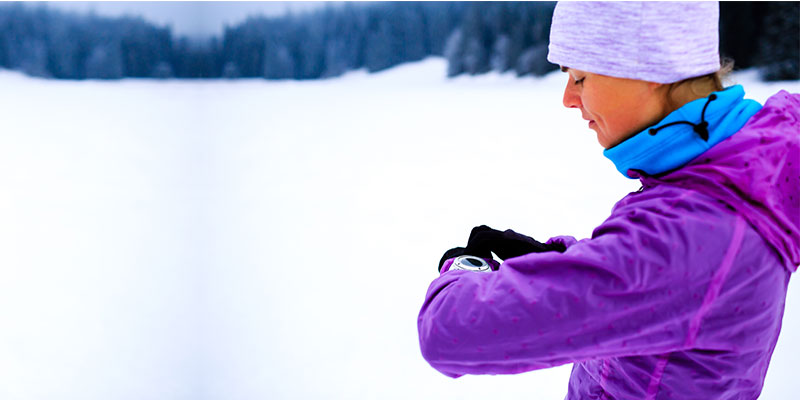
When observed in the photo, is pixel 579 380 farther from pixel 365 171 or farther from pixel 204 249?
pixel 365 171

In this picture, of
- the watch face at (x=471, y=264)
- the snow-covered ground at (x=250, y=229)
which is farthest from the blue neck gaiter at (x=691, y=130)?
the snow-covered ground at (x=250, y=229)

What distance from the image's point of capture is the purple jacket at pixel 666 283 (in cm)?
41

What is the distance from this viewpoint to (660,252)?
41 centimetres

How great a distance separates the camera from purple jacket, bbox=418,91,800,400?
41 cm

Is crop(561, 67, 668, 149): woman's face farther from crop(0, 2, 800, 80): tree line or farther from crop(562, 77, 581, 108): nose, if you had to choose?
crop(0, 2, 800, 80): tree line

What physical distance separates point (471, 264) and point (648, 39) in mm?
228

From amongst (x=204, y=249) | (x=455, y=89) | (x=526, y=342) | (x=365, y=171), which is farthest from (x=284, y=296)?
(x=455, y=89)

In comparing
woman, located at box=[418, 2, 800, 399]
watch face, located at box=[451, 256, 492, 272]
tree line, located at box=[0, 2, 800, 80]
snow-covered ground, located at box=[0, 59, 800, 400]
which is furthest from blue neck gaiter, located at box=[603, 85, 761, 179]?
tree line, located at box=[0, 2, 800, 80]

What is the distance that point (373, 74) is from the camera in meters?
3.23

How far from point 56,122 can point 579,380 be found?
1819 millimetres

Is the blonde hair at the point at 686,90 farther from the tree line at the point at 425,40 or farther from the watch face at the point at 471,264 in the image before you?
the tree line at the point at 425,40

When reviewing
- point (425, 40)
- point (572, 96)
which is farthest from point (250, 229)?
point (572, 96)

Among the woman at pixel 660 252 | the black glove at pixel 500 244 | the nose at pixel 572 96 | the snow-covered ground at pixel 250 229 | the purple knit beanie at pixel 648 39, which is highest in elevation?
the purple knit beanie at pixel 648 39

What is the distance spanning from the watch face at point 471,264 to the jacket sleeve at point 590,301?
0.08 m
